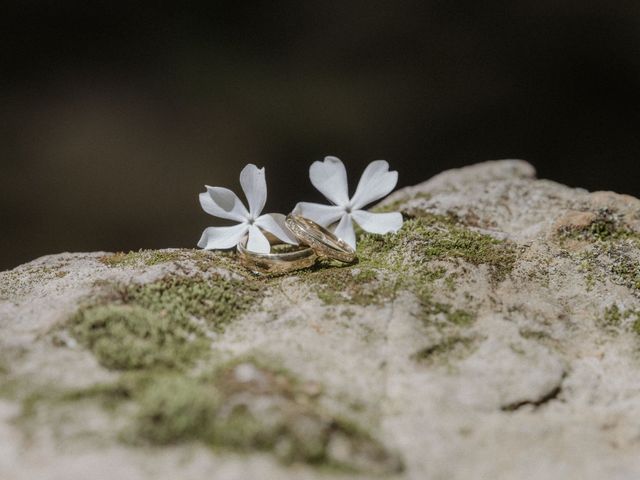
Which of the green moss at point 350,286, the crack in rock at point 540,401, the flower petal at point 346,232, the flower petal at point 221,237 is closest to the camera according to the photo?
the crack in rock at point 540,401

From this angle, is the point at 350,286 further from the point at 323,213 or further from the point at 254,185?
the point at 254,185

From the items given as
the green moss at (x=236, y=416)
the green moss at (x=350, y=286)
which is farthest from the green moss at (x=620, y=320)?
the green moss at (x=236, y=416)

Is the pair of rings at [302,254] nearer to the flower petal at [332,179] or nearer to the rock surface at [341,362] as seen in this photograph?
the rock surface at [341,362]

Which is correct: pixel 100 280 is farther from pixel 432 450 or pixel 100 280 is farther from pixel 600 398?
pixel 600 398

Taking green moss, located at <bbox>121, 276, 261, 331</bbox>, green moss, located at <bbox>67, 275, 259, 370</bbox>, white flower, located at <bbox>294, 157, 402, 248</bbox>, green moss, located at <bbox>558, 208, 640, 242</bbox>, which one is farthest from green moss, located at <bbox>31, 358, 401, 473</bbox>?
green moss, located at <bbox>558, 208, 640, 242</bbox>

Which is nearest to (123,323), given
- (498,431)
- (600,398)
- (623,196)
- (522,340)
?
(498,431)
